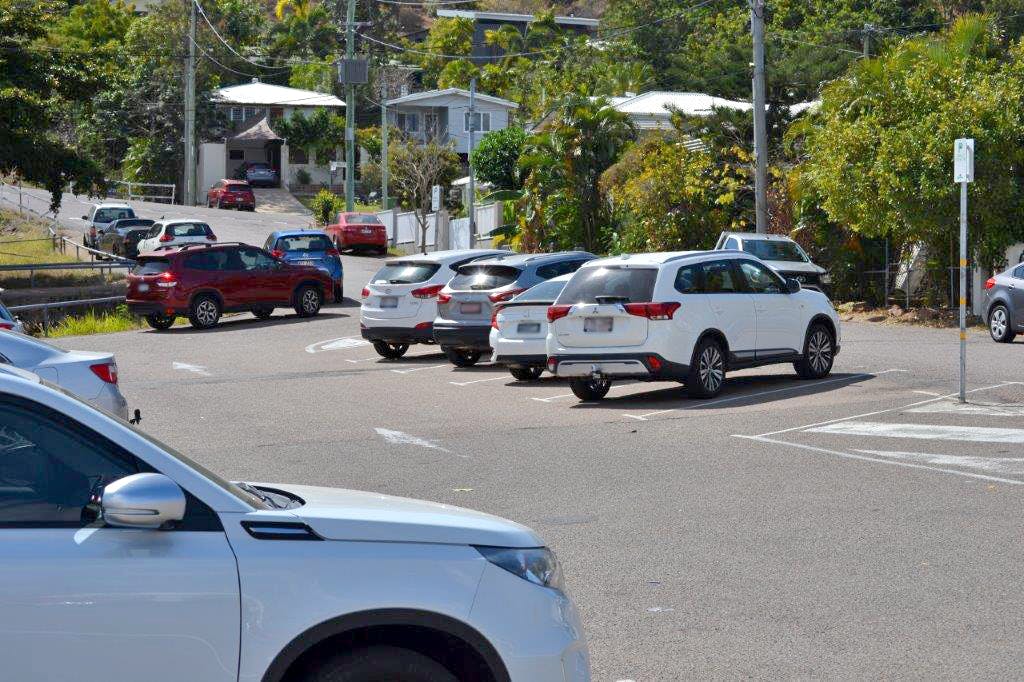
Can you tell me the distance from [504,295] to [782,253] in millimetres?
11499

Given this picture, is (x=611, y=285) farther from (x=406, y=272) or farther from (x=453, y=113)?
(x=453, y=113)

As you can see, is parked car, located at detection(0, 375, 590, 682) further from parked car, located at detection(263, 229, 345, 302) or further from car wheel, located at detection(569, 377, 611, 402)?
parked car, located at detection(263, 229, 345, 302)

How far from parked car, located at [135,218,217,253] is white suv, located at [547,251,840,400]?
26.5 metres

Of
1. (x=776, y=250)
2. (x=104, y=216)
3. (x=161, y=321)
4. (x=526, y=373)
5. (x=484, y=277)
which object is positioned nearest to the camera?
(x=526, y=373)

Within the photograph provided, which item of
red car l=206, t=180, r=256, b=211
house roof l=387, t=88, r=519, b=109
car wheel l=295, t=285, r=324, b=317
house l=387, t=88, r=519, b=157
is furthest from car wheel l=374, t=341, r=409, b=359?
house l=387, t=88, r=519, b=157

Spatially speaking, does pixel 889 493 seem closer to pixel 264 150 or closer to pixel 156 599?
pixel 156 599

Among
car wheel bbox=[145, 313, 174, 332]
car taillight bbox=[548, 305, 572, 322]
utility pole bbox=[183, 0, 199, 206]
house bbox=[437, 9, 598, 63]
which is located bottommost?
car wheel bbox=[145, 313, 174, 332]

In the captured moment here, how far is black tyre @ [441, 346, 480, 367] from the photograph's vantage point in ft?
74.2

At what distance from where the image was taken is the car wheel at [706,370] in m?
17.2

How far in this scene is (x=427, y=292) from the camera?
23.7 meters

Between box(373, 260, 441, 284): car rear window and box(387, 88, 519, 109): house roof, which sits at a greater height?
box(387, 88, 519, 109): house roof

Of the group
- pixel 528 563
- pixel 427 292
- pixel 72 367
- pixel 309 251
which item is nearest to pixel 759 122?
pixel 427 292

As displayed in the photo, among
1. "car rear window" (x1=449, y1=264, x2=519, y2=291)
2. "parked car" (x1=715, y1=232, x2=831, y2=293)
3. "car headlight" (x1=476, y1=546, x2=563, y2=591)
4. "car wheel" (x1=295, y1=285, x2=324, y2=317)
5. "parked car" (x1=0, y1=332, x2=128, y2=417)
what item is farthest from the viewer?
"car wheel" (x1=295, y1=285, x2=324, y2=317)

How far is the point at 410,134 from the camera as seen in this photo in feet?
253
